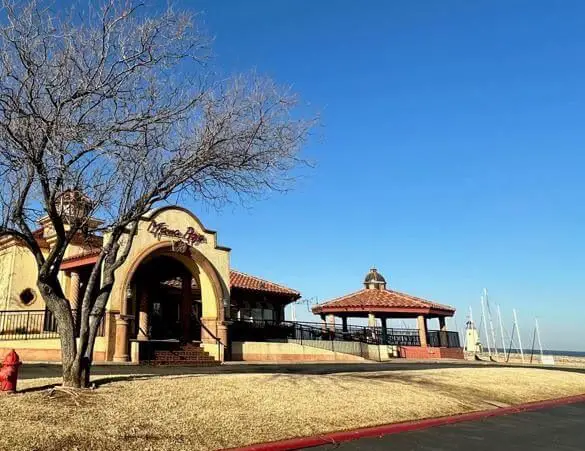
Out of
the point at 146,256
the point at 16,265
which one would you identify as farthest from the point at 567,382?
the point at 16,265

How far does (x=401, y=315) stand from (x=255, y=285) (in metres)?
11.2

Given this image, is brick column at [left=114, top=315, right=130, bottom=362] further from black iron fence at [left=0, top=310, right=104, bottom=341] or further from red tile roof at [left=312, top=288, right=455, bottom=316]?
red tile roof at [left=312, top=288, right=455, bottom=316]

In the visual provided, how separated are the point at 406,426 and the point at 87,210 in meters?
7.61

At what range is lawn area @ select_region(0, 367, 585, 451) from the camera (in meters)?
7.38

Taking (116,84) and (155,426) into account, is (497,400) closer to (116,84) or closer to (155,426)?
(155,426)

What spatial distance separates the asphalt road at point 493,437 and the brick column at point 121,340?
1329 cm

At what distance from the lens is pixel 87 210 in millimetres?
10781

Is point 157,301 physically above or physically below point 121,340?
above

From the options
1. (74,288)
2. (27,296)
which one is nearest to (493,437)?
(74,288)

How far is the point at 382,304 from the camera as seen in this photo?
120 feet

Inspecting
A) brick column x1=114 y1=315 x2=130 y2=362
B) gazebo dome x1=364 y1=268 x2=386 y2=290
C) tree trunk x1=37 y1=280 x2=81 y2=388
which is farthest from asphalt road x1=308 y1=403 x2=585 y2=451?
gazebo dome x1=364 y1=268 x2=386 y2=290

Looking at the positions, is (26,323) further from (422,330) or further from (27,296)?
(422,330)

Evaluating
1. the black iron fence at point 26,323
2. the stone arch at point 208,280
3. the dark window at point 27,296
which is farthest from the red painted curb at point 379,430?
the dark window at point 27,296

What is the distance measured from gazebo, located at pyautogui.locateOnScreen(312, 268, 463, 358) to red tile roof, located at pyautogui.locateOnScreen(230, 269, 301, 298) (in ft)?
11.7
